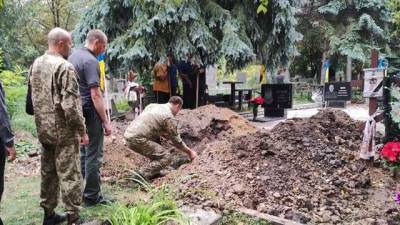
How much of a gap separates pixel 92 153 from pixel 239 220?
164 cm

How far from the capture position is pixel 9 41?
66.2ft

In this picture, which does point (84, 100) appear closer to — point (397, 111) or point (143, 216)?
point (143, 216)

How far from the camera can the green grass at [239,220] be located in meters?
3.83

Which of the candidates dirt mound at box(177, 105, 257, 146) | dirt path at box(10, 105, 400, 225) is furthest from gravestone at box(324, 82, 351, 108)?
dirt path at box(10, 105, 400, 225)

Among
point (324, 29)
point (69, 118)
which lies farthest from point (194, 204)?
point (324, 29)

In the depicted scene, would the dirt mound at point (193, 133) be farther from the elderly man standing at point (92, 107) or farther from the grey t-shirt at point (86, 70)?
the grey t-shirt at point (86, 70)

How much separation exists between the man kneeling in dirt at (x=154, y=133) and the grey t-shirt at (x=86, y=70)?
1.38m

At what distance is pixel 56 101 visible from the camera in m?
3.48

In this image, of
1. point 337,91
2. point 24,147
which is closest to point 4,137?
point 24,147

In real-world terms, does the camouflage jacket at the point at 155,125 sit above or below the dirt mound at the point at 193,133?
above

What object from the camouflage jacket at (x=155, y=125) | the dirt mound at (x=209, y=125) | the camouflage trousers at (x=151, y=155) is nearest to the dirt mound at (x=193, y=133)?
the dirt mound at (x=209, y=125)

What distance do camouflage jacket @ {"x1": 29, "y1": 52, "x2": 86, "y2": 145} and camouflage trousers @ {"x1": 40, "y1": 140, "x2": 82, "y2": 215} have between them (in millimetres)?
103

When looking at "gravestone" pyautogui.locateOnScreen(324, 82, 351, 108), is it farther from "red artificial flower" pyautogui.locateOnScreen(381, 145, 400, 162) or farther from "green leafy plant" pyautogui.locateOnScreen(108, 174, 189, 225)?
"green leafy plant" pyautogui.locateOnScreen(108, 174, 189, 225)

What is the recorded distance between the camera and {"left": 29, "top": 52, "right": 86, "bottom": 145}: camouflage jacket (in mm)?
3434
